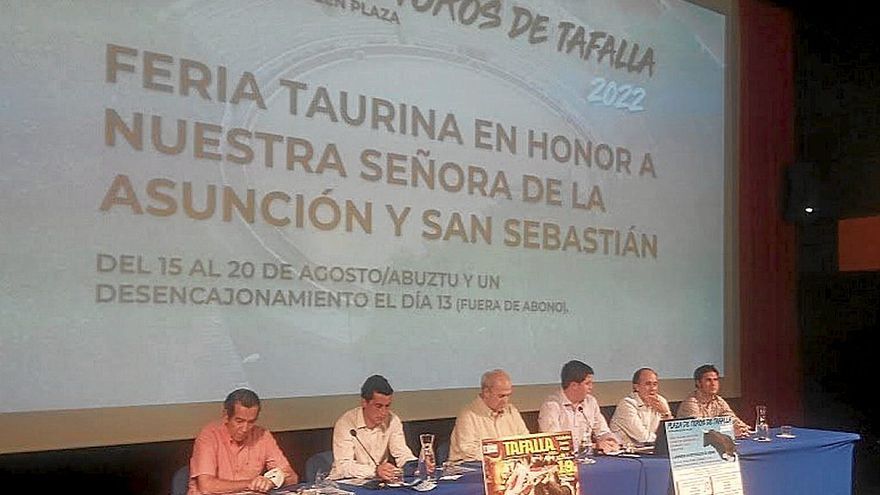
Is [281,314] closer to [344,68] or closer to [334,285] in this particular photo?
[334,285]

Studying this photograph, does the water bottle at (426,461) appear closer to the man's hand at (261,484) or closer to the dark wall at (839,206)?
the man's hand at (261,484)

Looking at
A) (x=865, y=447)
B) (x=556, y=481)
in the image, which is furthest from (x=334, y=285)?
(x=865, y=447)

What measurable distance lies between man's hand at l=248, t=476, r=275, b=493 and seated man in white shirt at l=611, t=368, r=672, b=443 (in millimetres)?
1761

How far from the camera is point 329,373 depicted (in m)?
3.94

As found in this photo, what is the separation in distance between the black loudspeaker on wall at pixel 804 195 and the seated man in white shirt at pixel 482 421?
109 inches

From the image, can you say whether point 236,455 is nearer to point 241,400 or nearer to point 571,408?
point 241,400

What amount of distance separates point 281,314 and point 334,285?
0.25 m

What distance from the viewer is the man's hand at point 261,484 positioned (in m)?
2.89

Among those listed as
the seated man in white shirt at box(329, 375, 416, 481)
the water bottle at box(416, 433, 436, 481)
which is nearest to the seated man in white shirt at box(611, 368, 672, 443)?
the seated man in white shirt at box(329, 375, 416, 481)

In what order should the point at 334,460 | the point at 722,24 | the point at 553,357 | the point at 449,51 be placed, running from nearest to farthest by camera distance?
the point at 334,460 → the point at 449,51 → the point at 553,357 → the point at 722,24

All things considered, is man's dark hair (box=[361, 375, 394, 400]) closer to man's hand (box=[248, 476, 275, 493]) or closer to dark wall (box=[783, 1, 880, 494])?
man's hand (box=[248, 476, 275, 493])

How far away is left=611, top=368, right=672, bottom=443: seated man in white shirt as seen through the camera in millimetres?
4152

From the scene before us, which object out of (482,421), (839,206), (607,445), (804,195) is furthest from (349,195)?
(839,206)

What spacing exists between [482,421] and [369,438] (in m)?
0.50
